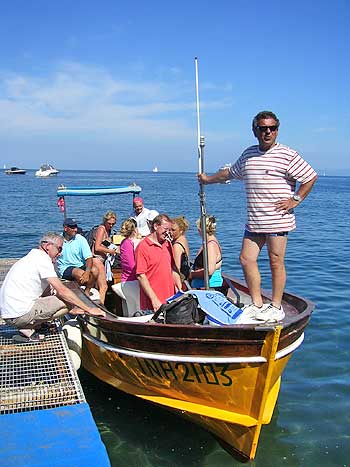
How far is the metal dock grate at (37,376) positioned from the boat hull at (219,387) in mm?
651

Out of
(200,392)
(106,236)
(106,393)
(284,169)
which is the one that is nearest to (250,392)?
(200,392)

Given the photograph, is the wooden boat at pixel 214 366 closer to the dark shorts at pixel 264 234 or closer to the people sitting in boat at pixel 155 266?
the people sitting in boat at pixel 155 266

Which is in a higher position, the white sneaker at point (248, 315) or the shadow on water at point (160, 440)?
the white sneaker at point (248, 315)

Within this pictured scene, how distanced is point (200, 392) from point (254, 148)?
2480mm

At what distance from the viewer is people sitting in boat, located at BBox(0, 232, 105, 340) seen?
5980 mm

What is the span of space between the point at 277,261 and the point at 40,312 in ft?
9.90

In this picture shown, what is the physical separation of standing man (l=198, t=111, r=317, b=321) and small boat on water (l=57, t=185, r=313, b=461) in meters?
0.33

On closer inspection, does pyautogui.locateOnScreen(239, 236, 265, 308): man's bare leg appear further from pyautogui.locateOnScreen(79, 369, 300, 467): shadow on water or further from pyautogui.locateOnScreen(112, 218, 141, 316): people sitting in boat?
pyautogui.locateOnScreen(112, 218, 141, 316): people sitting in boat

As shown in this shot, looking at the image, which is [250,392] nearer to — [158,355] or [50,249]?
[158,355]

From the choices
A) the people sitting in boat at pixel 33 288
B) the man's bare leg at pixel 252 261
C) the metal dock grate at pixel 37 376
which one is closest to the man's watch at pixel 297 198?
the man's bare leg at pixel 252 261

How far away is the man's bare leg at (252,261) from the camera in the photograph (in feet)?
16.6

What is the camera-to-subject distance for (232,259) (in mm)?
16547

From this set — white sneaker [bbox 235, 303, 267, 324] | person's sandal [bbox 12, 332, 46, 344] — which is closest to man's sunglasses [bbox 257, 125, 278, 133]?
white sneaker [bbox 235, 303, 267, 324]

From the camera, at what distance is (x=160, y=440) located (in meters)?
5.65
